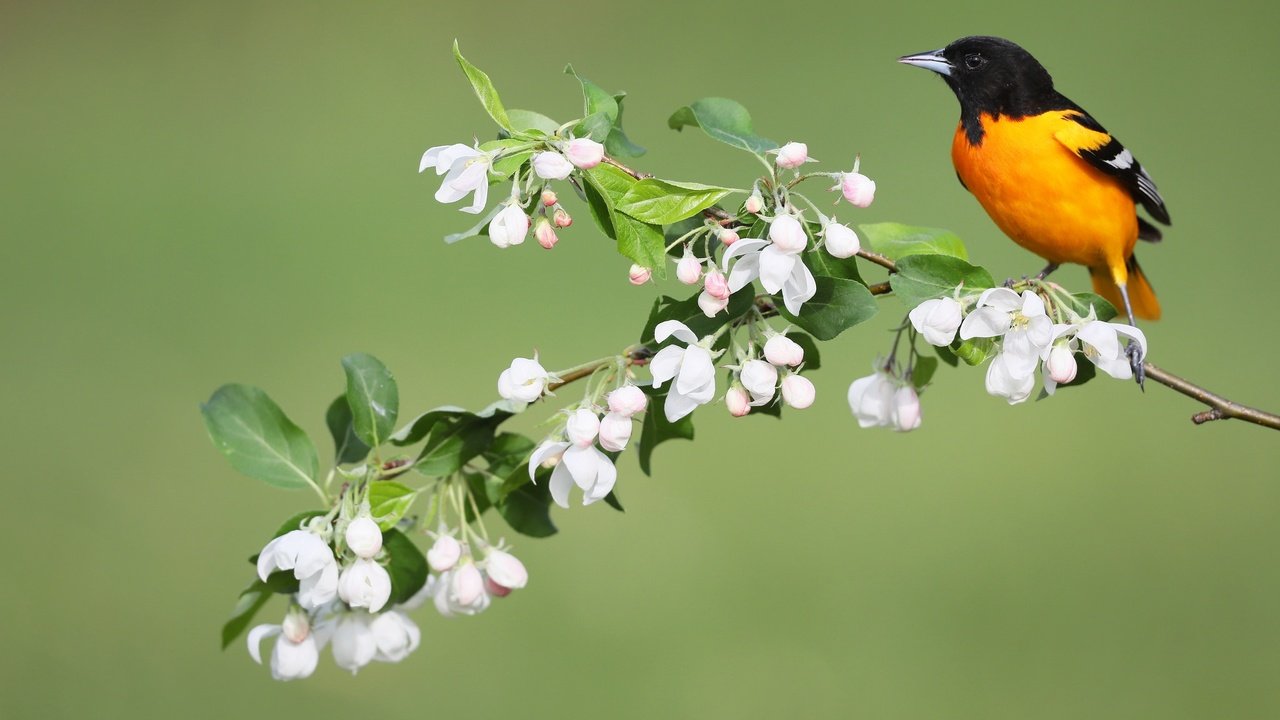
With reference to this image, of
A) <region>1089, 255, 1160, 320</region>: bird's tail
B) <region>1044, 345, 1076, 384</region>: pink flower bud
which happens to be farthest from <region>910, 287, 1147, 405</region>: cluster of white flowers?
<region>1089, 255, 1160, 320</region>: bird's tail

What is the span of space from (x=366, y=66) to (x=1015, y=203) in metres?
5.32

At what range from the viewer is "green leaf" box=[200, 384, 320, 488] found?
1205 mm

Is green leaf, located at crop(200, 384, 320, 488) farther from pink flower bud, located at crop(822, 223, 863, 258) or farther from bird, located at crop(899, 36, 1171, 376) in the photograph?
bird, located at crop(899, 36, 1171, 376)

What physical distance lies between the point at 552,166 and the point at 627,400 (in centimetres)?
20

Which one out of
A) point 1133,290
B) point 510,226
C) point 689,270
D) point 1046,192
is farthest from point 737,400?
point 1133,290

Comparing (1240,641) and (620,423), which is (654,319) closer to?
(620,423)

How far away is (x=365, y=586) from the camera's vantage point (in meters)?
1.09

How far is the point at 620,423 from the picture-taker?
1034 mm

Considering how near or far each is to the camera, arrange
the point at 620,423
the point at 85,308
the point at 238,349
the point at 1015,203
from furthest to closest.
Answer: the point at 85,308, the point at 238,349, the point at 1015,203, the point at 620,423

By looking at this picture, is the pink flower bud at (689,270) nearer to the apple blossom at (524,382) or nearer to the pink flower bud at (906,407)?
the apple blossom at (524,382)

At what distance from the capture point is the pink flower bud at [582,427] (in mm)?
1028

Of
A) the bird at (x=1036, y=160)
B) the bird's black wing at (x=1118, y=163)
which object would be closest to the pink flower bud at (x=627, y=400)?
the bird at (x=1036, y=160)

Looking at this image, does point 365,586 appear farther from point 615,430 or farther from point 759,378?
point 759,378

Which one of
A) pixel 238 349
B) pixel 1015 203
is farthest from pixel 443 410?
pixel 238 349
